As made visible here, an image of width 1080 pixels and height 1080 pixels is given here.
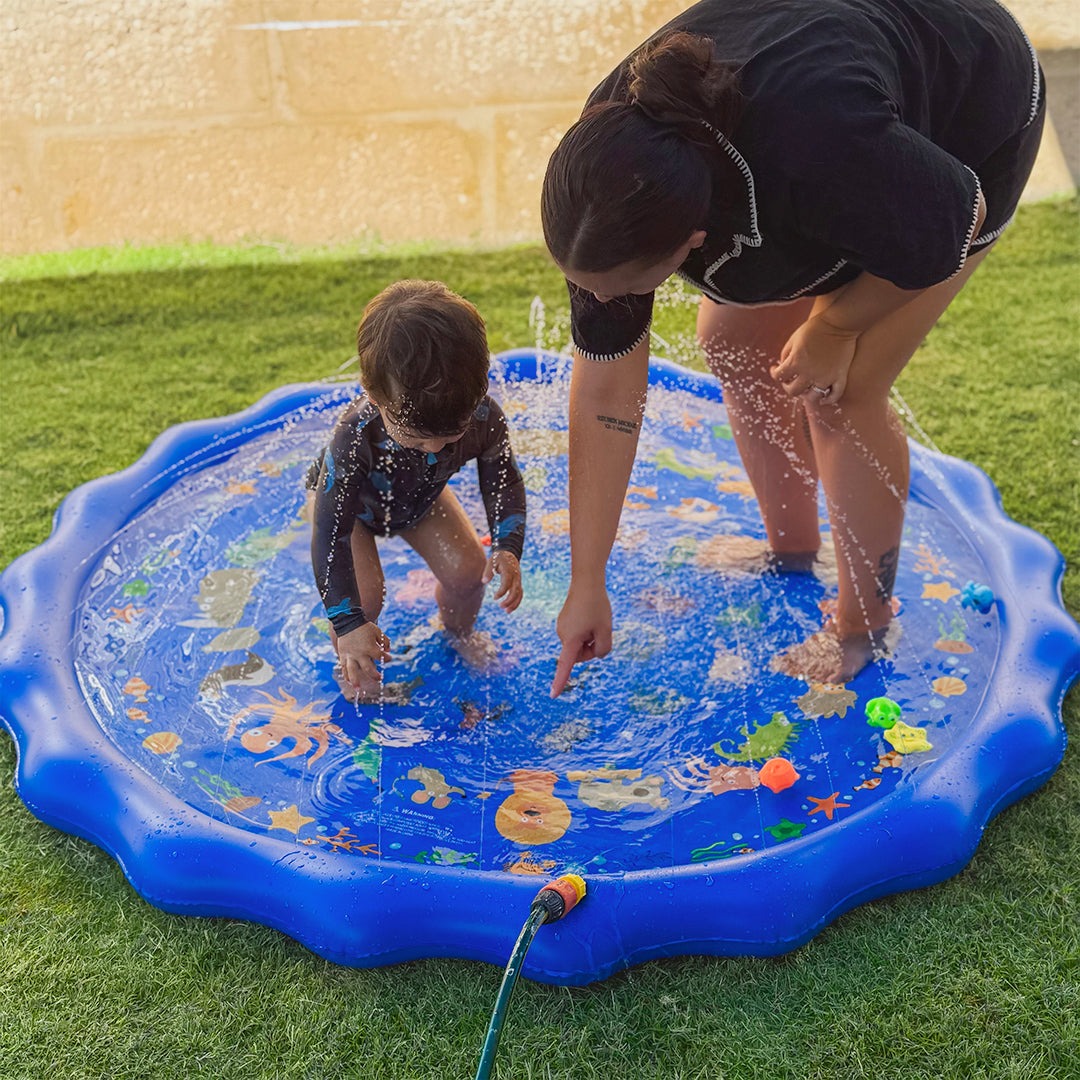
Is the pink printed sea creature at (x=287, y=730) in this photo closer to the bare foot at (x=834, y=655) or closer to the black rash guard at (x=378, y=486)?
the black rash guard at (x=378, y=486)

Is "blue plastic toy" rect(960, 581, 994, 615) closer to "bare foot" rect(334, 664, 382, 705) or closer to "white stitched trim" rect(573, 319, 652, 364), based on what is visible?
"white stitched trim" rect(573, 319, 652, 364)

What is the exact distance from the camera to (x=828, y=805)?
2.42 meters

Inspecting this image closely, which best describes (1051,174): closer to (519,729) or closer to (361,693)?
(519,729)

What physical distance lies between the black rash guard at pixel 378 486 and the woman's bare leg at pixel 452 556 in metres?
0.09

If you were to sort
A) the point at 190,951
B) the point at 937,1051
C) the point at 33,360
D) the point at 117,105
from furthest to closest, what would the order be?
the point at 117,105 < the point at 33,360 < the point at 190,951 < the point at 937,1051

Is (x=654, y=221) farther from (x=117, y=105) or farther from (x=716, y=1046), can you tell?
(x=117, y=105)

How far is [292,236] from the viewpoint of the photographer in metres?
5.50

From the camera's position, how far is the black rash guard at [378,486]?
2562 mm

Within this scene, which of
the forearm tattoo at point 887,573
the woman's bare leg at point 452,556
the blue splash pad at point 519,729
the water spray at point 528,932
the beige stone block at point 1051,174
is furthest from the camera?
the beige stone block at point 1051,174

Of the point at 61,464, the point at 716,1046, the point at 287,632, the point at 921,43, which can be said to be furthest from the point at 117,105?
the point at 716,1046

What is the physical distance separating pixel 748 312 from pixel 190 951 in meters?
1.77

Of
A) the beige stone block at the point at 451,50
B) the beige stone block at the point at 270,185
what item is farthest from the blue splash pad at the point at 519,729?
the beige stone block at the point at 451,50

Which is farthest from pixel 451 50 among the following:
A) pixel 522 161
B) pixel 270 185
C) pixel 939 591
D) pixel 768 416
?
pixel 939 591

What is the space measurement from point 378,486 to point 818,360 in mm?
975
